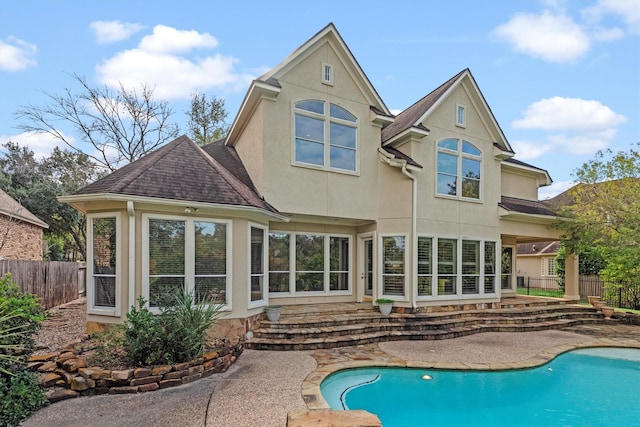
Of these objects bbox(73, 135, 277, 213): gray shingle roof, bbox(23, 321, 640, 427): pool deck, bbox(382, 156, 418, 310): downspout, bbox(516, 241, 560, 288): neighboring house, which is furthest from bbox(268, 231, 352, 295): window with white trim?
bbox(516, 241, 560, 288): neighboring house

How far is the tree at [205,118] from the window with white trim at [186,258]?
1898cm

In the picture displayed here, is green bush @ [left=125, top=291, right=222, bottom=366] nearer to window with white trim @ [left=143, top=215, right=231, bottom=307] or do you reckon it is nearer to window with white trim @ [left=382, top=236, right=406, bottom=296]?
window with white trim @ [left=143, top=215, right=231, bottom=307]

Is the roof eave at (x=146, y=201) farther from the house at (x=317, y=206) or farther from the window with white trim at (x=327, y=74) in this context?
the window with white trim at (x=327, y=74)

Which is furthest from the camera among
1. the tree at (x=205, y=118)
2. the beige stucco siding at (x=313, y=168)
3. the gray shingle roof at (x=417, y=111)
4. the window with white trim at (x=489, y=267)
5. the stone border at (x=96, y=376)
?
the tree at (x=205, y=118)

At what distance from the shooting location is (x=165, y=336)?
682 centimetres

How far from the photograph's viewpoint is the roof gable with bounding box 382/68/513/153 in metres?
13.1

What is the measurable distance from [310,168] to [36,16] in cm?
1129

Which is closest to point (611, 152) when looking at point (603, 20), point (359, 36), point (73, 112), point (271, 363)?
point (603, 20)

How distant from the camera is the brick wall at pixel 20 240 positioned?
18359mm

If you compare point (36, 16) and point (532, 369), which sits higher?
point (36, 16)

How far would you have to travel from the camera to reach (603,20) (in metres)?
13.1

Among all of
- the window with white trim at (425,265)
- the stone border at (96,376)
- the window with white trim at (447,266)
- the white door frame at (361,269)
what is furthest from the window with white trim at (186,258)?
the window with white trim at (447,266)

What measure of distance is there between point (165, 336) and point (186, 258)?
244 centimetres

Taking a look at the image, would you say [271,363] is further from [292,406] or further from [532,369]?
[532,369]
